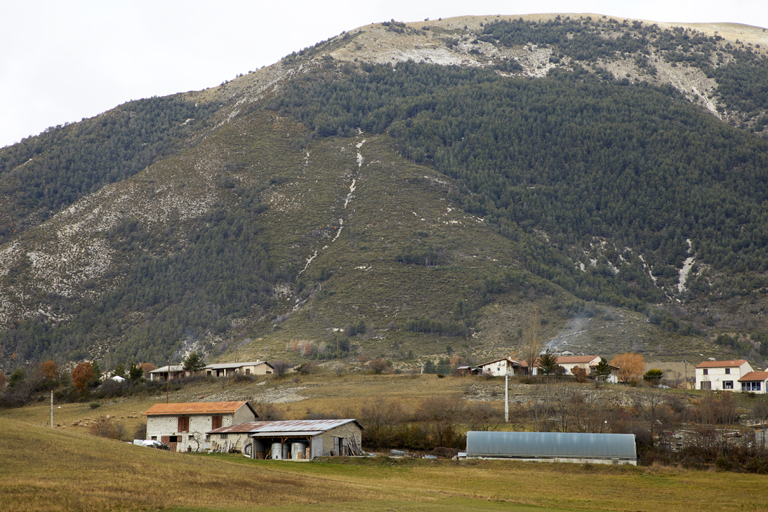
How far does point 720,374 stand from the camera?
330 feet

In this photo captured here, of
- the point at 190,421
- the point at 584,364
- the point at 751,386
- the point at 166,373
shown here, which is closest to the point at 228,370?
the point at 166,373

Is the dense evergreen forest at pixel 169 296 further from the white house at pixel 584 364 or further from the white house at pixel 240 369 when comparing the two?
the white house at pixel 584 364

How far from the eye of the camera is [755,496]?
40688mm

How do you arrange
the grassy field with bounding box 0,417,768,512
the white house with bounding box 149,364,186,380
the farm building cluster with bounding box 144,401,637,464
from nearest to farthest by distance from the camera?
1. the grassy field with bounding box 0,417,768,512
2. the farm building cluster with bounding box 144,401,637,464
3. the white house with bounding box 149,364,186,380

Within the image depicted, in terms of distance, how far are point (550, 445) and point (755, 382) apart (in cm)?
5416

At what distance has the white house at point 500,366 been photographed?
99.8m

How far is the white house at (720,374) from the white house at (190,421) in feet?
216

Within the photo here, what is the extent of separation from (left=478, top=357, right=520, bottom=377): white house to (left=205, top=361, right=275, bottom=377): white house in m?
31.2

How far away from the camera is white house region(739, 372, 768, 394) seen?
315 feet

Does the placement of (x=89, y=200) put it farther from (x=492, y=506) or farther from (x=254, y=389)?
(x=492, y=506)

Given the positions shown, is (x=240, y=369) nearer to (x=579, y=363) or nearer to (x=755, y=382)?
(x=579, y=363)

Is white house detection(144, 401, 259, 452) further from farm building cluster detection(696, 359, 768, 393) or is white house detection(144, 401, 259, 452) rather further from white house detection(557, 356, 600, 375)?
farm building cluster detection(696, 359, 768, 393)

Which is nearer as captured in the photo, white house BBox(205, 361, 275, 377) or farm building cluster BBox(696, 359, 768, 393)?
farm building cluster BBox(696, 359, 768, 393)

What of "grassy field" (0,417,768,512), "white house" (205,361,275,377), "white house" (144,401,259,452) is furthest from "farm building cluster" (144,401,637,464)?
"white house" (205,361,275,377)
